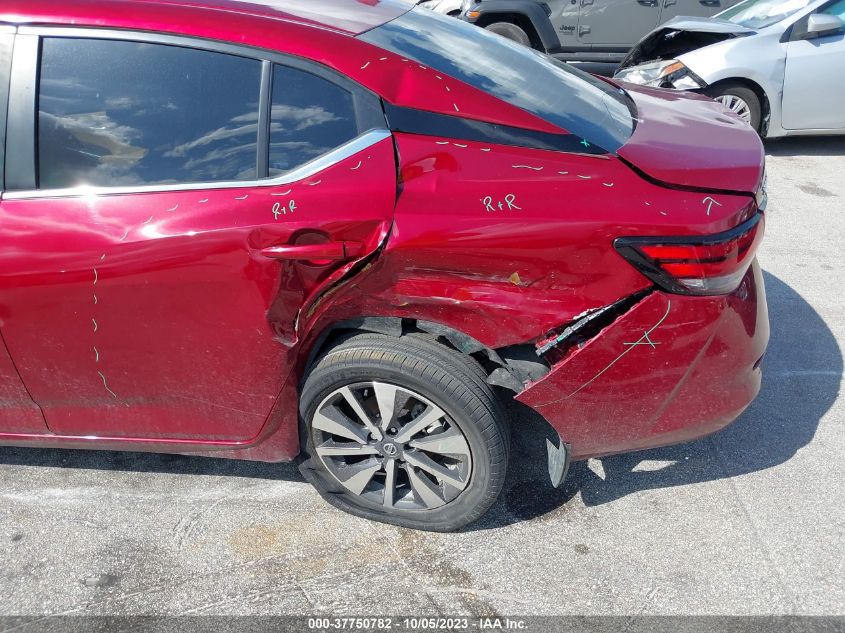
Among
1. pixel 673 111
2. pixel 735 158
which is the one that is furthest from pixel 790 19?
pixel 735 158

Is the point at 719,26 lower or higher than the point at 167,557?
higher

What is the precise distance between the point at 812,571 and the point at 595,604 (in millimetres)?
739

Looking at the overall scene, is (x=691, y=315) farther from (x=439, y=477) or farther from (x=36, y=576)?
(x=36, y=576)

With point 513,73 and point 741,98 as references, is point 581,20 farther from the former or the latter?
point 513,73

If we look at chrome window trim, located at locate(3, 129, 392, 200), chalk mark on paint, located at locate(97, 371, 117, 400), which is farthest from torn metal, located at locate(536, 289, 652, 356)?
chalk mark on paint, located at locate(97, 371, 117, 400)

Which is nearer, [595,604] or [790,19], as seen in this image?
[595,604]

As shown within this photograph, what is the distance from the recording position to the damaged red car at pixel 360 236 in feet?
7.54

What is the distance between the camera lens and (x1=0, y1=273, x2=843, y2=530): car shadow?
2.95 meters

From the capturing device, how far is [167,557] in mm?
2715

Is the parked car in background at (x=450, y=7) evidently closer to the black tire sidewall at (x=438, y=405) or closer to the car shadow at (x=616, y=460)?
the car shadow at (x=616, y=460)

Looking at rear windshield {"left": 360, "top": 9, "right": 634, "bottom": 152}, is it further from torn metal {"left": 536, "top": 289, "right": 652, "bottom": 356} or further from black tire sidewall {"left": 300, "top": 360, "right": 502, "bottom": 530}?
black tire sidewall {"left": 300, "top": 360, "right": 502, "bottom": 530}

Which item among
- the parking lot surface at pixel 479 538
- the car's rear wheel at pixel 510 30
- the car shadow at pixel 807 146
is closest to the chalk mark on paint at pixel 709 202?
the parking lot surface at pixel 479 538

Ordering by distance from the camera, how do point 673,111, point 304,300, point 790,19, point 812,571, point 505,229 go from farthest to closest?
1. point 790,19
2. point 673,111
3. point 812,571
4. point 304,300
5. point 505,229

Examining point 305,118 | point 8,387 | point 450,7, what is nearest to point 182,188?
point 305,118
